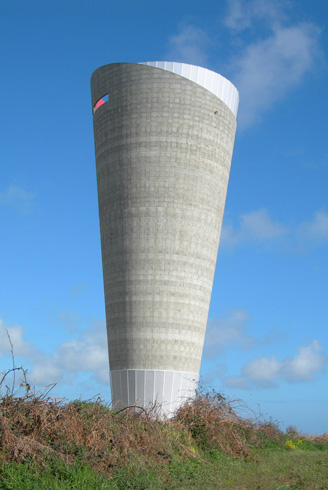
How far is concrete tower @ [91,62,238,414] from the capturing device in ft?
55.1

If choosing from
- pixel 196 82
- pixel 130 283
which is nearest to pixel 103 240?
pixel 130 283

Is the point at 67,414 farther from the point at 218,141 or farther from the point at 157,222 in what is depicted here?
the point at 218,141

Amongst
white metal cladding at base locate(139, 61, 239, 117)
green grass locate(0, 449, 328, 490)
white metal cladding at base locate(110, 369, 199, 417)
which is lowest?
green grass locate(0, 449, 328, 490)

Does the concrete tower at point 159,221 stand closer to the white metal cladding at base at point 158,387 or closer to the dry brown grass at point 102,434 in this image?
the white metal cladding at base at point 158,387

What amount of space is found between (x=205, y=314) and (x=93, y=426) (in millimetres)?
9518

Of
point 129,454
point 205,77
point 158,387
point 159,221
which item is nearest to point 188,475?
point 129,454

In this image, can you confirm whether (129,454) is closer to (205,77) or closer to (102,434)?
(102,434)

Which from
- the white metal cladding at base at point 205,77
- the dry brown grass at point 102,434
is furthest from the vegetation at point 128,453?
the white metal cladding at base at point 205,77

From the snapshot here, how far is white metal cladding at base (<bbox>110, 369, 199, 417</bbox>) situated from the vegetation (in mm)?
4249

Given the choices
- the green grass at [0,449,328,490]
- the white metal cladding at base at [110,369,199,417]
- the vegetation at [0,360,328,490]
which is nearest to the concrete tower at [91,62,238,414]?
the white metal cladding at base at [110,369,199,417]

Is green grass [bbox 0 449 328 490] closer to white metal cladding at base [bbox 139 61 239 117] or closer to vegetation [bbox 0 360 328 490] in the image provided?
vegetation [bbox 0 360 328 490]

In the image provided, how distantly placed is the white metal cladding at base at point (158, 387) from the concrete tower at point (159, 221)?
0.03 m

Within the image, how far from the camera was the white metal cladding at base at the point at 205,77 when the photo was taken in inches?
698

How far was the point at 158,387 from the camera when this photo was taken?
16562 mm
